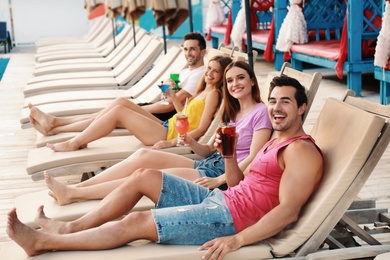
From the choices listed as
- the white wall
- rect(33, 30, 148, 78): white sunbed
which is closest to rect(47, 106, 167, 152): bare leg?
rect(33, 30, 148, 78): white sunbed

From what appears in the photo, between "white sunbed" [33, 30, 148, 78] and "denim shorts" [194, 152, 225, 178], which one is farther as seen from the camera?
"white sunbed" [33, 30, 148, 78]

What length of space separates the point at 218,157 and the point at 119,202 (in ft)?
3.17

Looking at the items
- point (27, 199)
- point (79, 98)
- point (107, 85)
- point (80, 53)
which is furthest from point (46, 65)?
point (27, 199)

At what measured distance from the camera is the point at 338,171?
9.16 ft

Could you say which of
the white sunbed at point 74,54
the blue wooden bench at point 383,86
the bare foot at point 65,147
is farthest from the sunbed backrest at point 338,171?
the white sunbed at point 74,54

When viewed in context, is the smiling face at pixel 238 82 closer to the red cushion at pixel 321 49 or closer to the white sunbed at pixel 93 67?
the red cushion at pixel 321 49

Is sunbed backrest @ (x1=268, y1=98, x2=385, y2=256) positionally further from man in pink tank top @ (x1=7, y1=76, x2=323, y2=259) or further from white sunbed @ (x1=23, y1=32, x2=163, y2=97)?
white sunbed @ (x1=23, y1=32, x2=163, y2=97)

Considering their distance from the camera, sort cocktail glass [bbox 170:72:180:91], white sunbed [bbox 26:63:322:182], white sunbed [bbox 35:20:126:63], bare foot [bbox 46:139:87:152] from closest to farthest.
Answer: white sunbed [bbox 26:63:322:182], bare foot [bbox 46:139:87:152], cocktail glass [bbox 170:72:180:91], white sunbed [bbox 35:20:126:63]

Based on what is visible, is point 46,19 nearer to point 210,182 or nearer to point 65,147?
point 65,147

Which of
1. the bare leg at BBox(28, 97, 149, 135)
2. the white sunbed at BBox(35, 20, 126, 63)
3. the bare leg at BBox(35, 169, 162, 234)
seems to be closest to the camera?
the bare leg at BBox(35, 169, 162, 234)

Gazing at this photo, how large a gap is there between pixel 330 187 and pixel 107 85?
5648 mm

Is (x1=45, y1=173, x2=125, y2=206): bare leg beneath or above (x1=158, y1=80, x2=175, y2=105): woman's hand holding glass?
beneath

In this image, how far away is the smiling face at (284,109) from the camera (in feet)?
9.75

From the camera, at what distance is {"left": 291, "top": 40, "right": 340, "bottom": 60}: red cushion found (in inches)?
350
